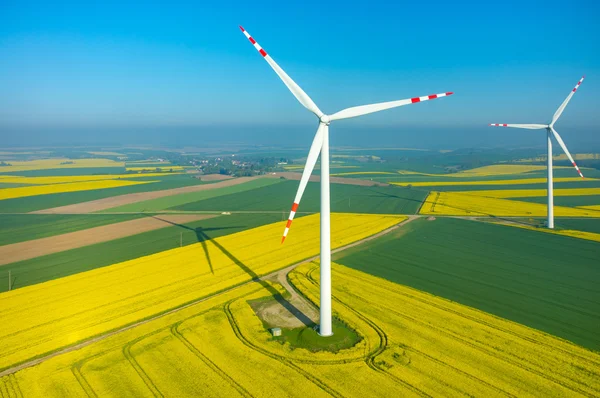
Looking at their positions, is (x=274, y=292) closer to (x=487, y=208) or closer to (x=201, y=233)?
(x=201, y=233)

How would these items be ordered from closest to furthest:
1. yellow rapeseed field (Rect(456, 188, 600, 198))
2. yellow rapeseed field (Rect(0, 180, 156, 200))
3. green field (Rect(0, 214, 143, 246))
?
green field (Rect(0, 214, 143, 246))
yellow rapeseed field (Rect(0, 180, 156, 200))
yellow rapeseed field (Rect(456, 188, 600, 198))

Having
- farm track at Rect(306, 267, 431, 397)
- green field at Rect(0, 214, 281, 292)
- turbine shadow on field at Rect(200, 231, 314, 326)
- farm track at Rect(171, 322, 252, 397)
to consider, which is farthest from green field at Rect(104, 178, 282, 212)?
farm track at Rect(306, 267, 431, 397)

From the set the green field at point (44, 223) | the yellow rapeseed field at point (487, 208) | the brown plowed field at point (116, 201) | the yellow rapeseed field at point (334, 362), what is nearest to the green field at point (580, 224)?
the yellow rapeseed field at point (487, 208)

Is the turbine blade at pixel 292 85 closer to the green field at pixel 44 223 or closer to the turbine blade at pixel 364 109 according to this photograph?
the turbine blade at pixel 364 109

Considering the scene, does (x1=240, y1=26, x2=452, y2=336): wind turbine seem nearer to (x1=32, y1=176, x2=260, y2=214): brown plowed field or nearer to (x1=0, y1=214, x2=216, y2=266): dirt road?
(x1=0, y1=214, x2=216, y2=266): dirt road

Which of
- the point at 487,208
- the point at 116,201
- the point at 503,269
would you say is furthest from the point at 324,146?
the point at 116,201

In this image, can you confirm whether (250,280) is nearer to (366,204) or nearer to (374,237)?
(374,237)
